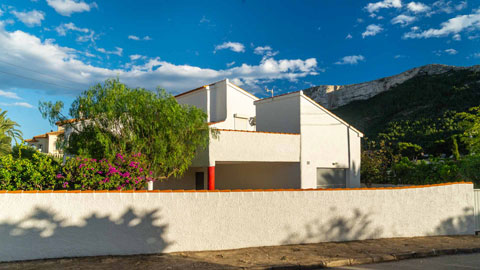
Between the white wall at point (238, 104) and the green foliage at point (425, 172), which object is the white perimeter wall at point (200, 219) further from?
the white wall at point (238, 104)

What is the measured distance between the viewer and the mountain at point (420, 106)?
43969 mm

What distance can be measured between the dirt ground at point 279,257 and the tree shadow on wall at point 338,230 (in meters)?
0.23

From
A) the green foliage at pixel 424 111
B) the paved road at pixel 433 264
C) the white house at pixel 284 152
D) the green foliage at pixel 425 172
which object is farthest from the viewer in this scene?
the green foliage at pixel 424 111

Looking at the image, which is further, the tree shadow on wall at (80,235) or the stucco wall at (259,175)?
the stucco wall at (259,175)

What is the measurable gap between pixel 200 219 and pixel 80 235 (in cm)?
274

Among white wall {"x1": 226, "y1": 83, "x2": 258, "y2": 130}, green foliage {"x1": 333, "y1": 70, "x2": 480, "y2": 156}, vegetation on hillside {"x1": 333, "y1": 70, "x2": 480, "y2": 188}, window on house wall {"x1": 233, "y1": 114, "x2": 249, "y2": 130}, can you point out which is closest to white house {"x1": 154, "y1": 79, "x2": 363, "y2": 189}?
white wall {"x1": 226, "y1": 83, "x2": 258, "y2": 130}

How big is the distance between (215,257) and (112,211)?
8.54 feet

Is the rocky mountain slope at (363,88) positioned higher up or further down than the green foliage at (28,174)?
higher up

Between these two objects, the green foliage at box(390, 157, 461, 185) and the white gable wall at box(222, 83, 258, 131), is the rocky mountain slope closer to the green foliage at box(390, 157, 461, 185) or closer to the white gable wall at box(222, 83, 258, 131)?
the green foliage at box(390, 157, 461, 185)

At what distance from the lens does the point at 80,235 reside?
8.00 meters

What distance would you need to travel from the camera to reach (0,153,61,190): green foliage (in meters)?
8.63

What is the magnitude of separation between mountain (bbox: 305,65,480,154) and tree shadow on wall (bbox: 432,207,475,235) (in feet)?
98.0

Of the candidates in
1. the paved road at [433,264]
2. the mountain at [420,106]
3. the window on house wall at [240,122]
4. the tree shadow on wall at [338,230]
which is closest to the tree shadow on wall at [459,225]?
the tree shadow on wall at [338,230]

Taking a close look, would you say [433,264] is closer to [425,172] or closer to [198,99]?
[425,172]
